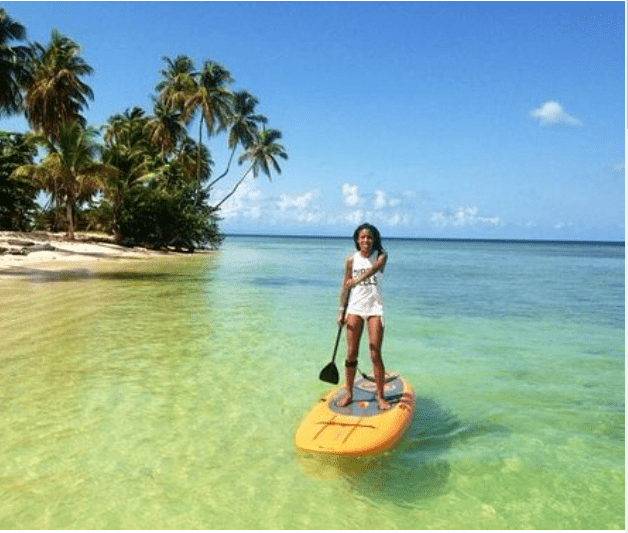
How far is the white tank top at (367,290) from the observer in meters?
5.52

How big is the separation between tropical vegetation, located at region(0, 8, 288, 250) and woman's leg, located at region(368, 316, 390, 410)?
2833 cm

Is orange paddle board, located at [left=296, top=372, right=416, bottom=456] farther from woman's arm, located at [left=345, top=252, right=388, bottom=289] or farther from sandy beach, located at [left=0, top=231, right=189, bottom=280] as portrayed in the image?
sandy beach, located at [left=0, top=231, right=189, bottom=280]

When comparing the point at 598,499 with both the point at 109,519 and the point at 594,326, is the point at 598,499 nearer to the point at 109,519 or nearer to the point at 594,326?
the point at 109,519

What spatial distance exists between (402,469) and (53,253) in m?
30.4

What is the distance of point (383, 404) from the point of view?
5504 millimetres

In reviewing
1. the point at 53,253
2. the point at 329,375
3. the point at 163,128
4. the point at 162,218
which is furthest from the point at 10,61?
the point at 329,375

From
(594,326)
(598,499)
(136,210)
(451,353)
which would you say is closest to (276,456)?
(598,499)

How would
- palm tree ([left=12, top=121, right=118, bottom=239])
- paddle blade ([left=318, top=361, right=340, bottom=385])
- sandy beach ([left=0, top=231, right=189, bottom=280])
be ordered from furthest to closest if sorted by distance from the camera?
palm tree ([left=12, top=121, right=118, bottom=239]) → sandy beach ([left=0, top=231, right=189, bottom=280]) → paddle blade ([left=318, top=361, right=340, bottom=385])

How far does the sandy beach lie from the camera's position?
81.8ft

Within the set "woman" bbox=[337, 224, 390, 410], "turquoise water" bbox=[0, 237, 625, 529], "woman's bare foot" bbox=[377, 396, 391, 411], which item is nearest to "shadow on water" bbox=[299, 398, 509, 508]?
"turquoise water" bbox=[0, 237, 625, 529]

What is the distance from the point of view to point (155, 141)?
5109cm

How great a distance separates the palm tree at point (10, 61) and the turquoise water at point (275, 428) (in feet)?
62.6

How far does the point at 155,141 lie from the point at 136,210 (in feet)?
43.7

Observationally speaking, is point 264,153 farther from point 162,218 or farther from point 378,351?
point 378,351
